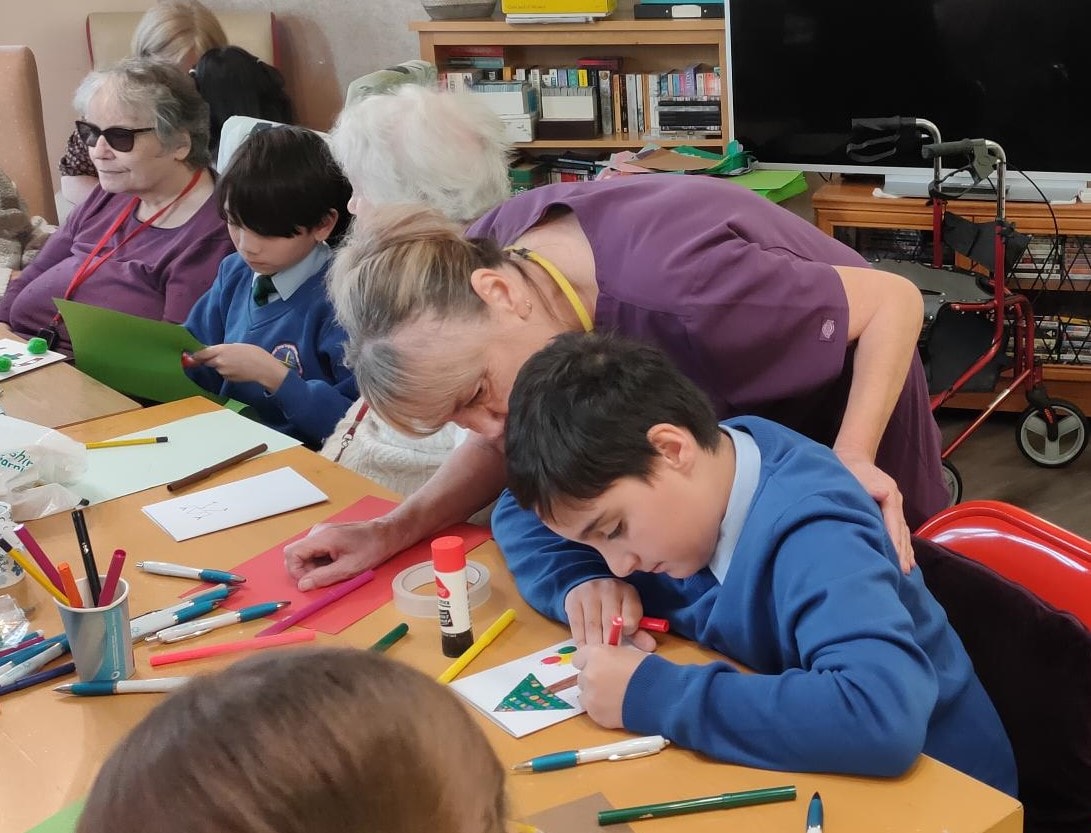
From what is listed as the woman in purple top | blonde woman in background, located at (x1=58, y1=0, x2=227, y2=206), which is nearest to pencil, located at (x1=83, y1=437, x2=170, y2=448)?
the woman in purple top

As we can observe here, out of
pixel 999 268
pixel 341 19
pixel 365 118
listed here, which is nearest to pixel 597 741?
pixel 365 118

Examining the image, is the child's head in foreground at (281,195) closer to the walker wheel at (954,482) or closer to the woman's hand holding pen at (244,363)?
→ the woman's hand holding pen at (244,363)

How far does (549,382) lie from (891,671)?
43 cm

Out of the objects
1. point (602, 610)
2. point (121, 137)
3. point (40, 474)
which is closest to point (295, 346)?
point (40, 474)

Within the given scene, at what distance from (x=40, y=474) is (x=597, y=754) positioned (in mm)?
1084

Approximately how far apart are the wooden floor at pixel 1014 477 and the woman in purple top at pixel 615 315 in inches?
71.0

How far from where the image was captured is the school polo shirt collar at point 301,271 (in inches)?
93.1

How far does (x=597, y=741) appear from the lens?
108cm

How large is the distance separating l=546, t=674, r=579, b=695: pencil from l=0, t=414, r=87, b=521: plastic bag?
2.92 feet

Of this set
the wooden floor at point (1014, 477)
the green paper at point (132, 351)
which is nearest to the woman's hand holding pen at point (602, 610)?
the green paper at point (132, 351)

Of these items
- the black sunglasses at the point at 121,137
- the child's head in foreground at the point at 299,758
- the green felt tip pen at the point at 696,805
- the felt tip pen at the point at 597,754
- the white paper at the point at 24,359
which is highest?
the child's head in foreground at the point at 299,758

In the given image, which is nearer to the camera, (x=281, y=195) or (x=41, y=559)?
(x=41, y=559)

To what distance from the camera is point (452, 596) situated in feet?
4.05

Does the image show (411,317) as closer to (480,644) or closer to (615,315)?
(615,315)
